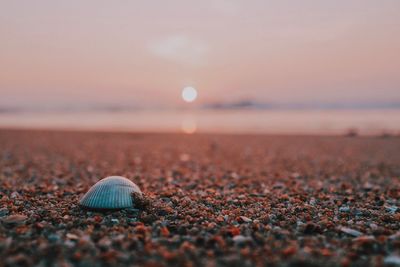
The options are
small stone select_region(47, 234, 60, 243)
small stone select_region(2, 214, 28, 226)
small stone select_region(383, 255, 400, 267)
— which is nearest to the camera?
small stone select_region(383, 255, 400, 267)

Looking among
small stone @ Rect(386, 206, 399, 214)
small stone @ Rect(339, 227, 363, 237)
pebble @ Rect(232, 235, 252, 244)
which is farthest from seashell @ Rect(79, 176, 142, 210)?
small stone @ Rect(386, 206, 399, 214)

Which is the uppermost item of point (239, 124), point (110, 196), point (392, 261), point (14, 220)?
point (239, 124)

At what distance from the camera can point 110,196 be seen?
4410 millimetres

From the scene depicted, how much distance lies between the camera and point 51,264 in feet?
9.51

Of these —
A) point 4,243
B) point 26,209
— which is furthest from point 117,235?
point 26,209

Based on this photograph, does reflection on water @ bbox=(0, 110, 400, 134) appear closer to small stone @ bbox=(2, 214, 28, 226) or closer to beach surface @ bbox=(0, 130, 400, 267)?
beach surface @ bbox=(0, 130, 400, 267)

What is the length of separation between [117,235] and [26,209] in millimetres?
1629

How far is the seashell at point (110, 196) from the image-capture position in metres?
4.34

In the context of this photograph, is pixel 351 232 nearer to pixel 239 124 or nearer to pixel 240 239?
pixel 240 239

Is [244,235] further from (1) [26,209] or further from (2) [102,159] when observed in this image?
(2) [102,159]

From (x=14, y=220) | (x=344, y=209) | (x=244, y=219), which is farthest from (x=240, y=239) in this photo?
(x=14, y=220)

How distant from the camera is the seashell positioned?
4.34m

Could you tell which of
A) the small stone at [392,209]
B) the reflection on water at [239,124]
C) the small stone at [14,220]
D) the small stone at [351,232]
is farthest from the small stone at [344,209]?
the reflection on water at [239,124]

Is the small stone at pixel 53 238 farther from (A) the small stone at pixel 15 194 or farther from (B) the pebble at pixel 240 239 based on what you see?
(A) the small stone at pixel 15 194
